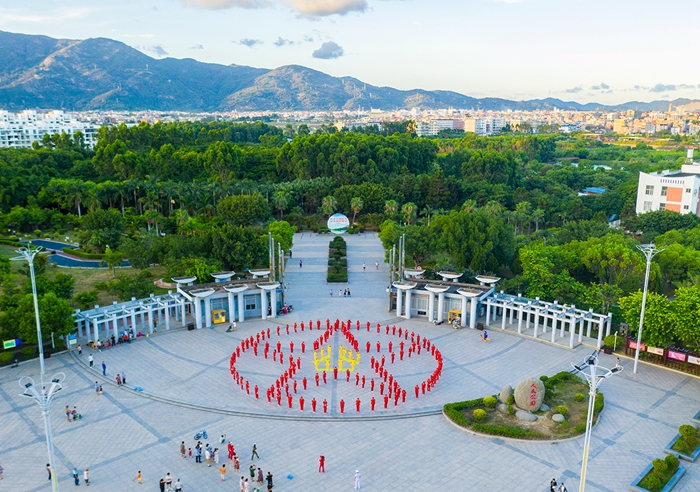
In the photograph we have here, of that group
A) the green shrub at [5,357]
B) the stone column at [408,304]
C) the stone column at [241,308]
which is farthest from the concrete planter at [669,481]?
the green shrub at [5,357]

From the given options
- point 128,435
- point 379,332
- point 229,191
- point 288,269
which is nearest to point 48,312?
point 128,435

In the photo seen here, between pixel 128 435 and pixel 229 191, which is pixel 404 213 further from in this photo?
pixel 128 435

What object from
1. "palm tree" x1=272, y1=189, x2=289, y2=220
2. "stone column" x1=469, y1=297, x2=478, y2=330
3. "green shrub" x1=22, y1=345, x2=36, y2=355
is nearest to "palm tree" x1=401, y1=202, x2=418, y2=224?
"palm tree" x1=272, y1=189, x2=289, y2=220

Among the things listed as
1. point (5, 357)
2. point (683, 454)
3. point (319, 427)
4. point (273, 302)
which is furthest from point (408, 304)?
point (5, 357)

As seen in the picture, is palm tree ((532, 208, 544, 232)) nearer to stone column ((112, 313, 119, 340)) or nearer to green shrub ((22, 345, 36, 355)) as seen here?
stone column ((112, 313, 119, 340))

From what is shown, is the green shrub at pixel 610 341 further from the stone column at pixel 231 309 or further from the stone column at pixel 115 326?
the stone column at pixel 115 326
